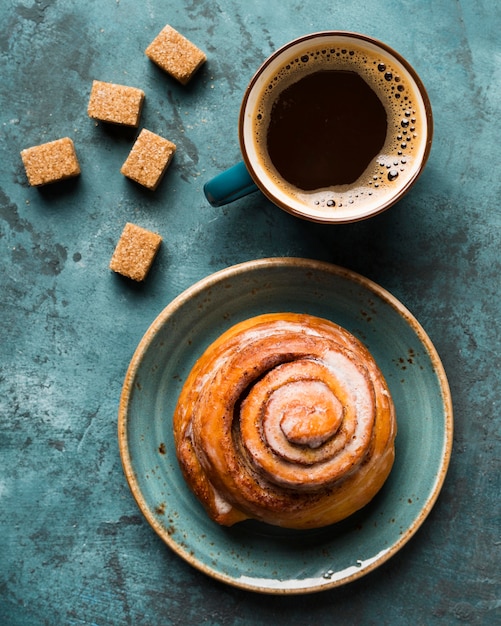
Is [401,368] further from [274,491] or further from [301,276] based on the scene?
[274,491]

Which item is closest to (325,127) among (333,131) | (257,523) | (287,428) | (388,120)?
(333,131)

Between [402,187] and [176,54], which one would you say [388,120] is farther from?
[176,54]

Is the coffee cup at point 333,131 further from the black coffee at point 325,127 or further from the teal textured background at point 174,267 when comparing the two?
the teal textured background at point 174,267

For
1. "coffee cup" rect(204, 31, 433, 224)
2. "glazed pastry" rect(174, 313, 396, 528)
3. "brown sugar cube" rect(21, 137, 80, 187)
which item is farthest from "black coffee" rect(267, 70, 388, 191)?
"brown sugar cube" rect(21, 137, 80, 187)

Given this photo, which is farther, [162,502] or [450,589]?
[450,589]

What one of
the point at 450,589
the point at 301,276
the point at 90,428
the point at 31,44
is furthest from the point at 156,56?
the point at 450,589

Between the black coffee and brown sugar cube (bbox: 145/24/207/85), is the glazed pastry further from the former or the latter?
brown sugar cube (bbox: 145/24/207/85)
